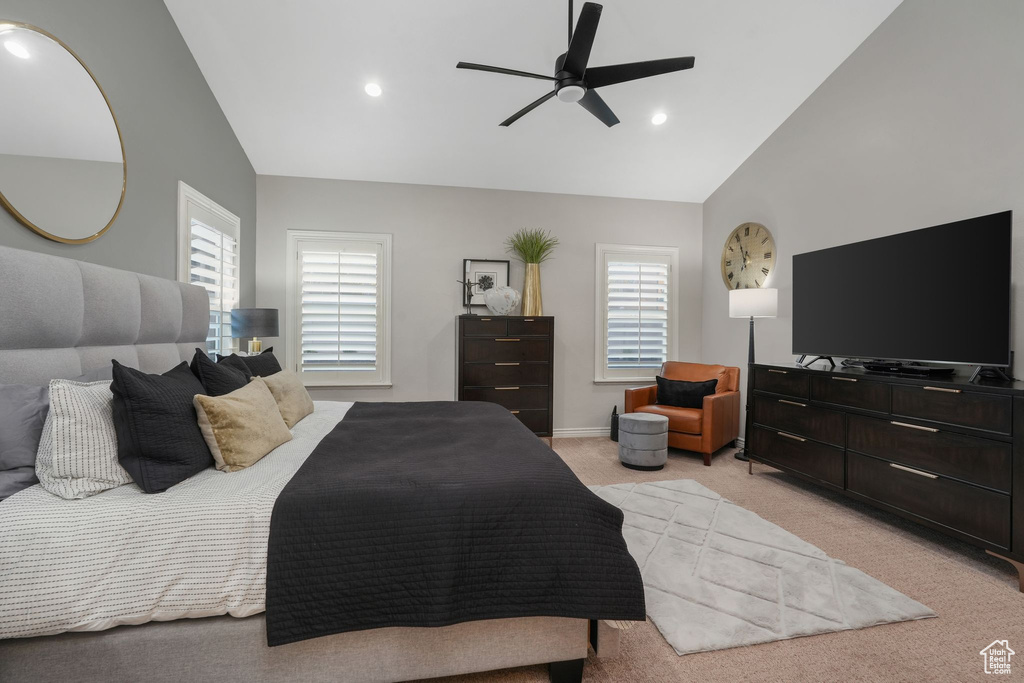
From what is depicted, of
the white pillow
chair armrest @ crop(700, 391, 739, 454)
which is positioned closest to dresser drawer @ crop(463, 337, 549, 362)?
chair armrest @ crop(700, 391, 739, 454)

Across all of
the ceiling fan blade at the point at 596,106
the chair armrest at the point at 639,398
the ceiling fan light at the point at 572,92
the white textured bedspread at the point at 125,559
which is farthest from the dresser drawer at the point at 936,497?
the white textured bedspread at the point at 125,559

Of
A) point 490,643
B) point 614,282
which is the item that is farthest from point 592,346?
point 490,643

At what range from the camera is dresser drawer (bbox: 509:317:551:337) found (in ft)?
14.1

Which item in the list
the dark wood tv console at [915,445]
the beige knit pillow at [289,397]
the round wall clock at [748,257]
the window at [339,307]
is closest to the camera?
the dark wood tv console at [915,445]

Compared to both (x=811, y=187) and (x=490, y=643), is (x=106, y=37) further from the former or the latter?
(x=811, y=187)

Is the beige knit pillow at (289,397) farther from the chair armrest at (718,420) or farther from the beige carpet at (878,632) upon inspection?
the chair armrest at (718,420)

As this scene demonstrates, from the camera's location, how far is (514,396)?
4.30 m

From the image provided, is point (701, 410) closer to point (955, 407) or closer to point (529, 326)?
point (529, 326)

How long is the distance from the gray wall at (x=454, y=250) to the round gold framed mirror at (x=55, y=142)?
81.9 inches

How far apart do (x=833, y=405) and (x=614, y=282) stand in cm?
245

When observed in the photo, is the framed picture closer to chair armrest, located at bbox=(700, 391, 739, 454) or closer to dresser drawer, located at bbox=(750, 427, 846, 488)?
chair armrest, located at bbox=(700, 391, 739, 454)

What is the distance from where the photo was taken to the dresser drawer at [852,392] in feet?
8.82

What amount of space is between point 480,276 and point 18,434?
358 cm

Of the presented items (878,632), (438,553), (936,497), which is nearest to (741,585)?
(878,632)
